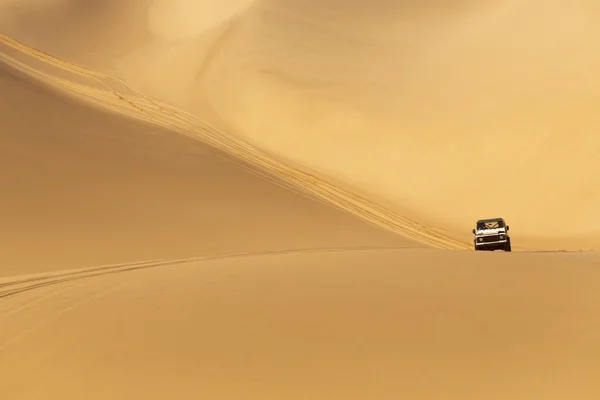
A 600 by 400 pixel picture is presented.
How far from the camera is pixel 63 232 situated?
21.8 metres

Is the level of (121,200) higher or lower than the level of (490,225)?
higher

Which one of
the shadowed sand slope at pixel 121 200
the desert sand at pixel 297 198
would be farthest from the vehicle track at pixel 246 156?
the shadowed sand slope at pixel 121 200

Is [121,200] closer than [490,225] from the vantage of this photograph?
No

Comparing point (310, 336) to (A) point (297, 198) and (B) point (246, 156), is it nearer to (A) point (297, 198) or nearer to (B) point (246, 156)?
(A) point (297, 198)

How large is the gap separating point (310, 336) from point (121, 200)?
59.2 feet

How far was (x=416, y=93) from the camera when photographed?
43.6 m

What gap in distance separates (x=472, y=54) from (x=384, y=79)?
16.2 feet

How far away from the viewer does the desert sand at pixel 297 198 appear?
783 cm

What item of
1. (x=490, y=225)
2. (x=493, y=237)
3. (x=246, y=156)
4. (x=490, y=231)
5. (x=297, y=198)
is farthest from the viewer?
(x=246, y=156)

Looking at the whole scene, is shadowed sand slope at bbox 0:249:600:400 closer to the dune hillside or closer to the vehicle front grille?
the vehicle front grille

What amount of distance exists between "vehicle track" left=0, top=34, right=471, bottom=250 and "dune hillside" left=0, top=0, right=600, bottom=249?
1.33 m

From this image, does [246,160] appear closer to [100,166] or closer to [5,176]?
[100,166]

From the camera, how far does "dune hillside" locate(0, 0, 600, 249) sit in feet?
114

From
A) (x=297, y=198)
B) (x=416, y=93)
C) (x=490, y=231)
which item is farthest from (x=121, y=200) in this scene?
(x=416, y=93)
